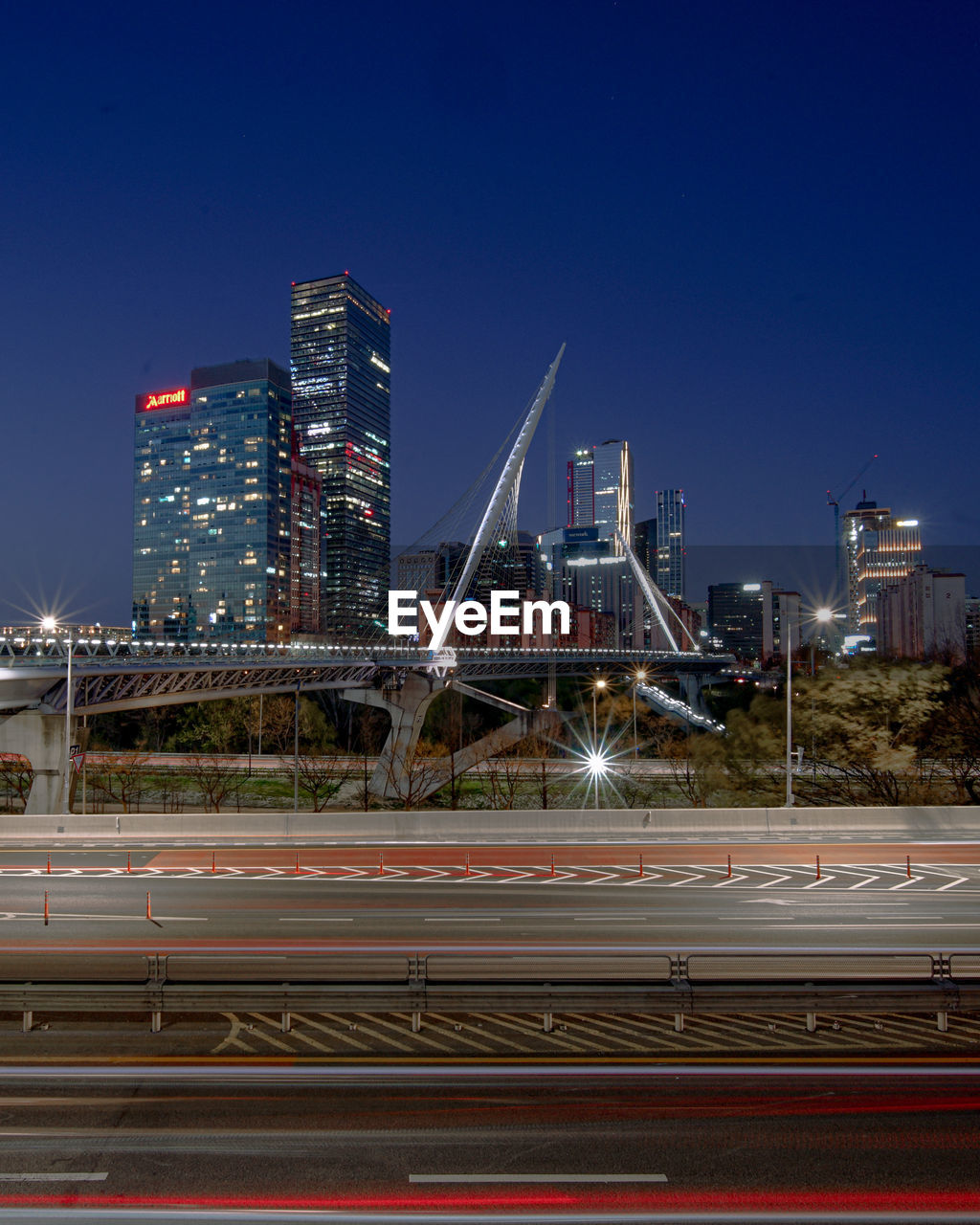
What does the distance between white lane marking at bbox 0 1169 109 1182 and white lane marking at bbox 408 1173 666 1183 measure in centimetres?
275

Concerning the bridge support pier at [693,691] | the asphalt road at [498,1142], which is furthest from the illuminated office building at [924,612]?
the asphalt road at [498,1142]

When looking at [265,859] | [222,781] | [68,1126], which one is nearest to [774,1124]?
[68,1126]

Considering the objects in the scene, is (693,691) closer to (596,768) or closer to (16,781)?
(596,768)

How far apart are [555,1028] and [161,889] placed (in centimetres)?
1330

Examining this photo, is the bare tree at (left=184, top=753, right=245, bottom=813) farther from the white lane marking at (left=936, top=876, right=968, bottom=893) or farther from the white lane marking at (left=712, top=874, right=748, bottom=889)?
the white lane marking at (left=936, top=876, right=968, bottom=893)

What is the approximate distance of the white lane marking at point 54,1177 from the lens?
272 inches

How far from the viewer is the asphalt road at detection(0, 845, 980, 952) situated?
15086 mm

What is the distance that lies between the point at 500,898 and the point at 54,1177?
12182 millimetres

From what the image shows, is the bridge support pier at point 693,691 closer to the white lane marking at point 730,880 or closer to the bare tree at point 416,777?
the bare tree at point 416,777

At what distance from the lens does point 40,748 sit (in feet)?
140

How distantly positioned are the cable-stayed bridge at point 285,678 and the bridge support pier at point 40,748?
2.1 inches

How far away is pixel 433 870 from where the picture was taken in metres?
21.8

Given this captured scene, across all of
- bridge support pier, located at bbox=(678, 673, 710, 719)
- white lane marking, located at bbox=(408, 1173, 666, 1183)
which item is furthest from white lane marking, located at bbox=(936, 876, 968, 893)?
bridge support pier, located at bbox=(678, 673, 710, 719)

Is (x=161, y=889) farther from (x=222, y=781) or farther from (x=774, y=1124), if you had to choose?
(x=222, y=781)
